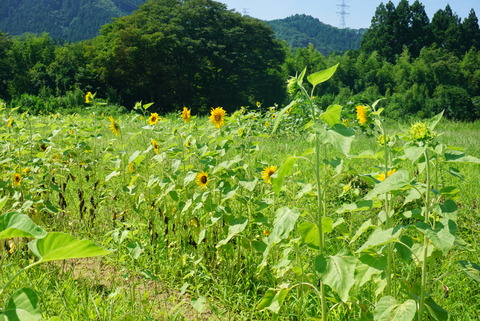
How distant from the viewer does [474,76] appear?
39406 millimetres

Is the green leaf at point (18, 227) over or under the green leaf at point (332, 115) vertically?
under

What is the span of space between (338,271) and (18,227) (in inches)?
31.3

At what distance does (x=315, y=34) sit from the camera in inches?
6531

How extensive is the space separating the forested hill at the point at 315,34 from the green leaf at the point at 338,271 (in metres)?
145

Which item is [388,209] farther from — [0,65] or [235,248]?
[0,65]

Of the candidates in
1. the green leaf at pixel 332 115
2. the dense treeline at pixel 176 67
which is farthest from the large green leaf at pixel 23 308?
the dense treeline at pixel 176 67

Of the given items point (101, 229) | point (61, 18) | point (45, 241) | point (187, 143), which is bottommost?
point (101, 229)

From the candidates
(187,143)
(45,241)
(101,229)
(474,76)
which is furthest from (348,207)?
(474,76)

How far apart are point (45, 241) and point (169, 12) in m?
30.9

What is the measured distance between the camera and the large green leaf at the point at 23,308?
1.91 feet

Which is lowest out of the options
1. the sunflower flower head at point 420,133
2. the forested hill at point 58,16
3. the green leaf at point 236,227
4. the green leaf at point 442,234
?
the green leaf at point 236,227

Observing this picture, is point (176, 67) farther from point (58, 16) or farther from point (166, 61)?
point (58, 16)

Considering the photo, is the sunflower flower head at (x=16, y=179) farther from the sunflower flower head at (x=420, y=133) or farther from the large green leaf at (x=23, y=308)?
the sunflower flower head at (x=420, y=133)

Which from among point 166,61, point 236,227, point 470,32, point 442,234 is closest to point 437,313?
point 442,234
